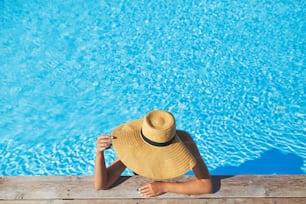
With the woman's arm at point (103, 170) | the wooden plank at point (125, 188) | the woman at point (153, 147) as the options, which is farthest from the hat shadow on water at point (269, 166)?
the woman at point (153, 147)

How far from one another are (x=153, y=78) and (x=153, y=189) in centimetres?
396

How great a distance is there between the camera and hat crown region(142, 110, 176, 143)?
2.49 meters

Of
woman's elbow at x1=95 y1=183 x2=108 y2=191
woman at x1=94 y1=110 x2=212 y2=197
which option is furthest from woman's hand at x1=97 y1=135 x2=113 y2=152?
woman's elbow at x1=95 y1=183 x2=108 y2=191

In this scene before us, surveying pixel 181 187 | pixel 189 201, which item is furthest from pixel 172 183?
pixel 189 201

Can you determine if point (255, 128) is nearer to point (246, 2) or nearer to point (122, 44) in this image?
point (122, 44)

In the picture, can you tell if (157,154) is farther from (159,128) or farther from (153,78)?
(153,78)

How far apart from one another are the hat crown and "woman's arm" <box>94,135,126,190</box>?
1.28 feet

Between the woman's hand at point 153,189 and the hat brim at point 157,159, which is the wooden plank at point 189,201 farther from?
the hat brim at point 157,159

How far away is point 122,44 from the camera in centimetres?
763

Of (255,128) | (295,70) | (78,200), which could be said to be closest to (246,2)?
(295,70)

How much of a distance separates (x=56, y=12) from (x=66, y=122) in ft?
12.5

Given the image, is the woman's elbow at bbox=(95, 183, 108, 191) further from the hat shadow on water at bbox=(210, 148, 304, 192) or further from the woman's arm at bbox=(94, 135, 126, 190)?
the hat shadow on water at bbox=(210, 148, 304, 192)

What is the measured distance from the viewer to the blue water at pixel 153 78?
5.51m

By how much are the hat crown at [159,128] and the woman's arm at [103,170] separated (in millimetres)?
389
